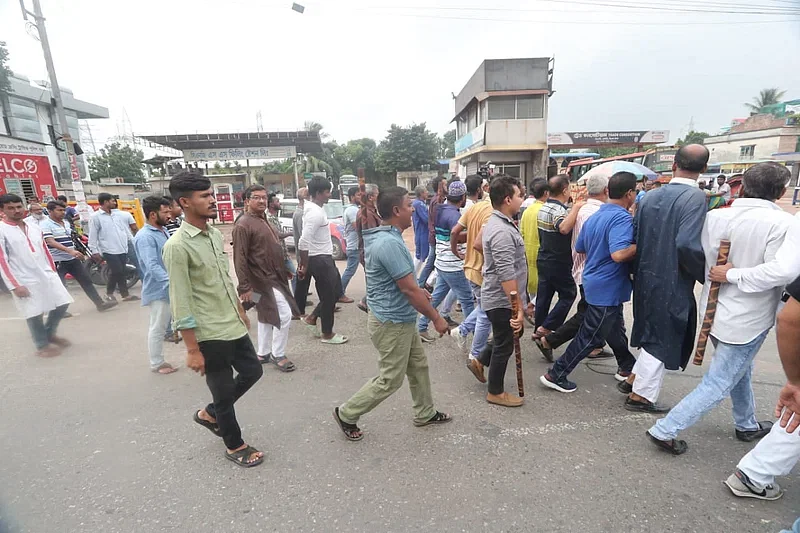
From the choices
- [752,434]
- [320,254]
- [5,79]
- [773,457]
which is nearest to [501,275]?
[773,457]

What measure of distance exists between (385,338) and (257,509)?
3.76 ft

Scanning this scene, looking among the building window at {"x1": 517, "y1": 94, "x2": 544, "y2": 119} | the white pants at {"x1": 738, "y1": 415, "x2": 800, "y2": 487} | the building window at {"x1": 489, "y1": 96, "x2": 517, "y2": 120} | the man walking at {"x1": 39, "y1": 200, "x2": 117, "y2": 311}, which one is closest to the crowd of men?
the white pants at {"x1": 738, "y1": 415, "x2": 800, "y2": 487}

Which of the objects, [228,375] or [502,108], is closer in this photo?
[228,375]

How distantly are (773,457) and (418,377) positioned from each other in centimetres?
188

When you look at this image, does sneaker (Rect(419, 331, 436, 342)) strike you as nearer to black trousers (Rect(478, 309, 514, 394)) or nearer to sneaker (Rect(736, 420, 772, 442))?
black trousers (Rect(478, 309, 514, 394))

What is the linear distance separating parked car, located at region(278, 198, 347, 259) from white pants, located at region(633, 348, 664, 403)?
17.9 feet

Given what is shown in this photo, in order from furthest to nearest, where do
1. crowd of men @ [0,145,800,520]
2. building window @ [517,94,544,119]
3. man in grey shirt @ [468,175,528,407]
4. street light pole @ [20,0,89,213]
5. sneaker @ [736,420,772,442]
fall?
building window @ [517,94,544,119], street light pole @ [20,0,89,213], man in grey shirt @ [468,175,528,407], sneaker @ [736,420,772,442], crowd of men @ [0,145,800,520]

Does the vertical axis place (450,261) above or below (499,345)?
above

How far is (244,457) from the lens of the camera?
2527 millimetres

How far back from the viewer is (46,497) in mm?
2320

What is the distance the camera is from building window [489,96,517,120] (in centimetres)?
2189

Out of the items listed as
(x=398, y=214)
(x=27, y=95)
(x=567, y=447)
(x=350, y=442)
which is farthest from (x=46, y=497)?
(x=27, y=95)

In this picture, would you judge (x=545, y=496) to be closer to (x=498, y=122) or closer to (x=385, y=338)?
(x=385, y=338)

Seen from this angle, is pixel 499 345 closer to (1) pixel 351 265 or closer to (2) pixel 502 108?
(1) pixel 351 265
